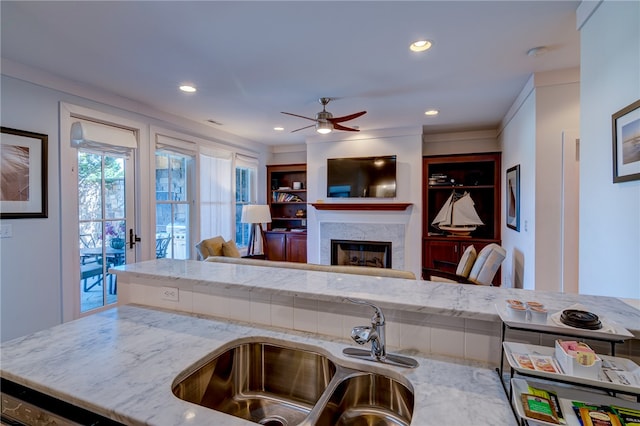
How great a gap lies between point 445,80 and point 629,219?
76.6 inches

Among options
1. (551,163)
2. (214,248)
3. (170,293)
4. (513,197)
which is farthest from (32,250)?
(513,197)

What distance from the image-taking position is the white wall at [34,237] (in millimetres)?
2484

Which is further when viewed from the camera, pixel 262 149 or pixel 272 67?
pixel 262 149

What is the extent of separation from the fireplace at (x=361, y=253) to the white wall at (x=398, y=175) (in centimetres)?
30

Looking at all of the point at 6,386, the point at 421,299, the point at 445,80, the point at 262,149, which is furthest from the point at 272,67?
the point at 262,149

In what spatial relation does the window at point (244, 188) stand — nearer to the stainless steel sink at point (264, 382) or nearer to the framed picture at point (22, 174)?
the framed picture at point (22, 174)

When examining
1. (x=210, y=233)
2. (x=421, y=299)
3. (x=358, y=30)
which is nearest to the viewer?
(x=421, y=299)

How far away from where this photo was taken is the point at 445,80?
2891mm

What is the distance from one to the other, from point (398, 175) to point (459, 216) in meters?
1.13

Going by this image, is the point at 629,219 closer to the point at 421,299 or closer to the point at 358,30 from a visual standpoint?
the point at 421,299

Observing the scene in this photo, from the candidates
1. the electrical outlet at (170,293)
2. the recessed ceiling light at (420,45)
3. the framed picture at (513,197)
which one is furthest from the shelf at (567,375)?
the framed picture at (513,197)

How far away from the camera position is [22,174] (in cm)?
254

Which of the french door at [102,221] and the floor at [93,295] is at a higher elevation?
the french door at [102,221]

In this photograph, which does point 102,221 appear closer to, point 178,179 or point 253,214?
point 178,179
